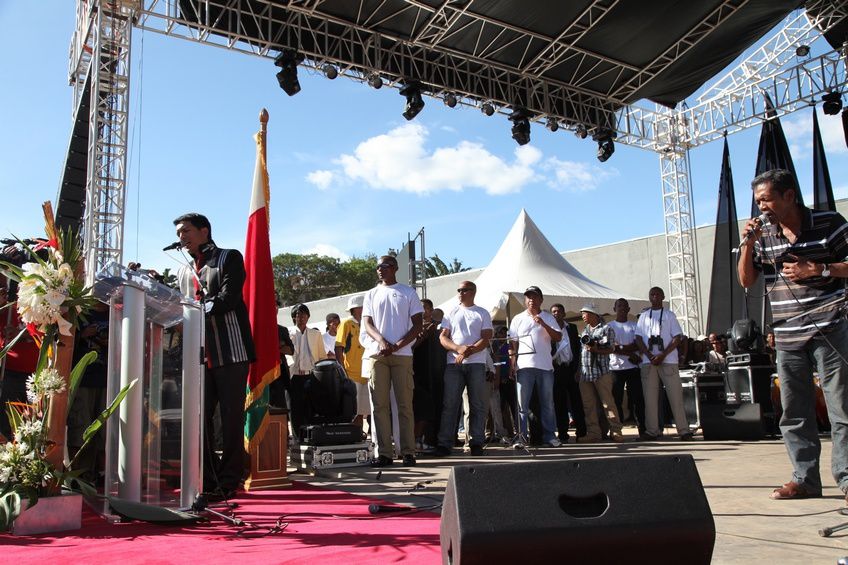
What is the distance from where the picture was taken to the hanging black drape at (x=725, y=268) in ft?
51.2

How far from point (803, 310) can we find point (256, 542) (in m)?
3.24

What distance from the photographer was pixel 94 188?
11703mm

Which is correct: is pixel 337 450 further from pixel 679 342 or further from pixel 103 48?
pixel 103 48

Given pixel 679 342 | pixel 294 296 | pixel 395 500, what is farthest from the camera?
pixel 294 296

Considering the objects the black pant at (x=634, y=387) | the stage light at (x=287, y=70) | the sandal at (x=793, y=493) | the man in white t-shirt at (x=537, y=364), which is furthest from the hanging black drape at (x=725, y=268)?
the sandal at (x=793, y=493)

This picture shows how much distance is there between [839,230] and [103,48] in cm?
1203

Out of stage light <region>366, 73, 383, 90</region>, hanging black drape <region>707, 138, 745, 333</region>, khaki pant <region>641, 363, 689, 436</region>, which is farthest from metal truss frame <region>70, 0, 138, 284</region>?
hanging black drape <region>707, 138, 745, 333</region>

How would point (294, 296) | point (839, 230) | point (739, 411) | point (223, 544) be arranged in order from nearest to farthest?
1. point (223, 544)
2. point (839, 230)
3. point (739, 411)
4. point (294, 296)

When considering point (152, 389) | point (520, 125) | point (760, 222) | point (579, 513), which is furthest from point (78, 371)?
point (520, 125)

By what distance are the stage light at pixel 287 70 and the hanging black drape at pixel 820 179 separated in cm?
1141

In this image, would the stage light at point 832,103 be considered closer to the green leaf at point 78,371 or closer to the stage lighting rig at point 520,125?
the stage lighting rig at point 520,125

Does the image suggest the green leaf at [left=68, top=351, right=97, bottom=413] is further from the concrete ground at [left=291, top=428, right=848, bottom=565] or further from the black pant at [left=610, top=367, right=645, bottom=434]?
the black pant at [left=610, top=367, right=645, bottom=434]

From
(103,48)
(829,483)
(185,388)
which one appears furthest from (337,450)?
(103,48)

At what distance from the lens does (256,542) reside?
3.23 meters
